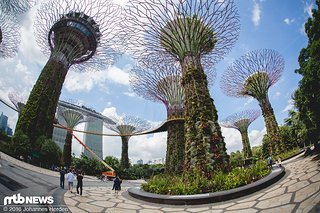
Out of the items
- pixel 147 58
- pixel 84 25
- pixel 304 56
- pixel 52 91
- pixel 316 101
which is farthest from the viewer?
pixel 84 25

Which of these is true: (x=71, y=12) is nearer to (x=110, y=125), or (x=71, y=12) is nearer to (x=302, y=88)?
(x=110, y=125)

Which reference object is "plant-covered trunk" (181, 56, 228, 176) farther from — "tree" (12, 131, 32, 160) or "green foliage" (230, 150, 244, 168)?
"tree" (12, 131, 32, 160)

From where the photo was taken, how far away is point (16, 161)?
3.85 m

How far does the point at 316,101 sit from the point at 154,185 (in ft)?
18.5

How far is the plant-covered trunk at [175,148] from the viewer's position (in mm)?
12867

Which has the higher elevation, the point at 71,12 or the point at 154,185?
the point at 71,12

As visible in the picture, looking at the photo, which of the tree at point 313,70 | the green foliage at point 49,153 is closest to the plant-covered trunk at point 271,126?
the tree at point 313,70

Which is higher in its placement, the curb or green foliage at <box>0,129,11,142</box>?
green foliage at <box>0,129,11,142</box>

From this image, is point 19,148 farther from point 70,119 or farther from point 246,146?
point 246,146

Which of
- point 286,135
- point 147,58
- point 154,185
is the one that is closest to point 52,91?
point 147,58

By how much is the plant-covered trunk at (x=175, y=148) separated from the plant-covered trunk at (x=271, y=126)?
7.53 m

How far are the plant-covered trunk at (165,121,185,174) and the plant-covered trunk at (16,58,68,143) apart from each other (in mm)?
9197

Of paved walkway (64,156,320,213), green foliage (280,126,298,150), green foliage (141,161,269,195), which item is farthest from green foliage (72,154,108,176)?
green foliage (280,126,298,150)

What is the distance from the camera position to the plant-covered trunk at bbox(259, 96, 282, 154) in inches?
606
